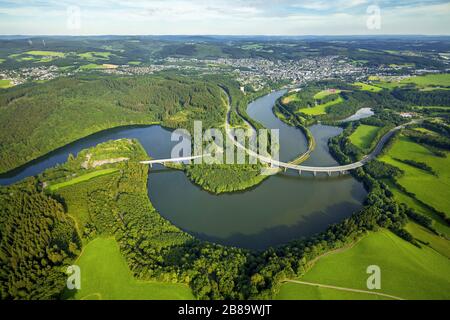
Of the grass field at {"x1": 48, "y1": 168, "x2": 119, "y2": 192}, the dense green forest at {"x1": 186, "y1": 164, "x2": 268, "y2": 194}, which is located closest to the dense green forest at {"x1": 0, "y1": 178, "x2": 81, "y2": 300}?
the grass field at {"x1": 48, "y1": 168, "x2": 119, "y2": 192}

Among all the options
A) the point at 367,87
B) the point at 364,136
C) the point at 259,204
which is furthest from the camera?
the point at 367,87

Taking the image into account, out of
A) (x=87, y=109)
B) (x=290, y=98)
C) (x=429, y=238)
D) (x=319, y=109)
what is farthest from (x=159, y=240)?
(x=290, y=98)

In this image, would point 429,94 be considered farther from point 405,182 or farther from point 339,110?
A: point 405,182

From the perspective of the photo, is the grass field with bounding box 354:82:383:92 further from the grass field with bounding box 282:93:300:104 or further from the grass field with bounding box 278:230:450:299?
the grass field with bounding box 278:230:450:299

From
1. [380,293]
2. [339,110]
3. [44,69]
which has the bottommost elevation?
[380,293]

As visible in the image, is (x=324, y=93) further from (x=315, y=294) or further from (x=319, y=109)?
(x=315, y=294)
